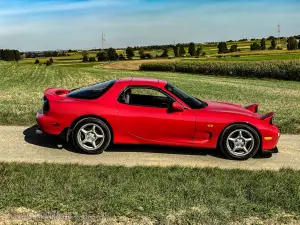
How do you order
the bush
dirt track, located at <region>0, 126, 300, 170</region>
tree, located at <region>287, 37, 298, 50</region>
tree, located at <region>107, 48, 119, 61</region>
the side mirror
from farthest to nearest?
tree, located at <region>107, 48, 119, 61</region>
tree, located at <region>287, 37, 298, 50</region>
the bush
the side mirror
dirt track, located at <region>0, 126, 300, 170</region>

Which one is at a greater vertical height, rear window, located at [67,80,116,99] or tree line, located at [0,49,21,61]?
tree line, located at [0,49,21,61]

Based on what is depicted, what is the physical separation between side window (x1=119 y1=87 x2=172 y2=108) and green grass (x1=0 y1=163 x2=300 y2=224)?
4.26 ft

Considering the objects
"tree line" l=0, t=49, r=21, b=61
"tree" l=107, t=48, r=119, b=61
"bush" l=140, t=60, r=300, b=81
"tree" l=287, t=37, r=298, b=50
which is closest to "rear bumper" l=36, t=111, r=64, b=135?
"bush" l=140, t=60, r=300, b=81

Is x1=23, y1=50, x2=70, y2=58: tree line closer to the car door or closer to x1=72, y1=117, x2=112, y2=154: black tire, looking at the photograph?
x1=72, y1=117, x2=112, y2=154: black tire

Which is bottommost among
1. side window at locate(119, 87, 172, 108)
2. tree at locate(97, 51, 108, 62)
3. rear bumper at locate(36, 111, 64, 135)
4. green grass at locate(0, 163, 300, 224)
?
green grass at locate(0, 163, 300, 224)

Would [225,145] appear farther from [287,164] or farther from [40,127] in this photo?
[40,127]

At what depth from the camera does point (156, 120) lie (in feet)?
20.7

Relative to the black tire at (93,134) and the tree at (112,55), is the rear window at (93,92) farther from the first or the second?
the tree at (112,55)

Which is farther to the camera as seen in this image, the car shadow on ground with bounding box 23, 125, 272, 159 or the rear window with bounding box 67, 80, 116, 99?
the car shadow on ground with bounding box 23, 125, 272, 159

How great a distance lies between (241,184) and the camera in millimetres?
5004

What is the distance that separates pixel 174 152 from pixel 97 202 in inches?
109

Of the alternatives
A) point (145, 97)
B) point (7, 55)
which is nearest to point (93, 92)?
point (145, 97)

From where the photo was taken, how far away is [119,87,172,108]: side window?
6.46 meters

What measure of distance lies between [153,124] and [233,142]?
136 centimetres
